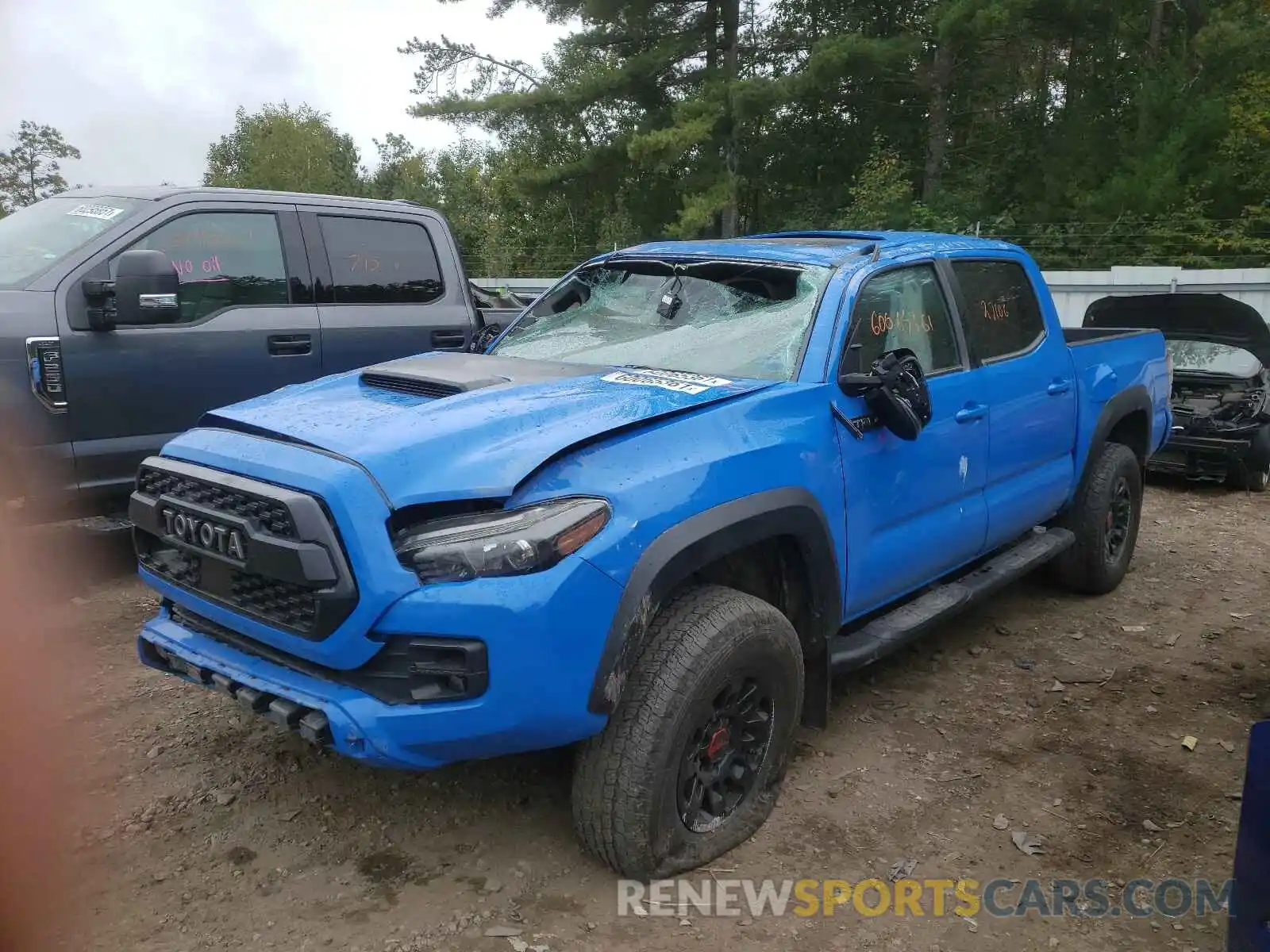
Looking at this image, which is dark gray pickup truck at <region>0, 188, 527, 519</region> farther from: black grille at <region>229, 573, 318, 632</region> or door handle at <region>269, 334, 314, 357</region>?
black grille at <region>229, 573, 318, 632</region>

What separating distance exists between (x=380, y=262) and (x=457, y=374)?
307 centimetres

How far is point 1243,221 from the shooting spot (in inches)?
564

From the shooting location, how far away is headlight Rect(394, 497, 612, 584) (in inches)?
92.6

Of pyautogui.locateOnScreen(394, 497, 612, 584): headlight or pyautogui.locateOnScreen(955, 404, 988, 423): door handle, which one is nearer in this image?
pyautogui.locateOnScreen(394, 497, 612, 584): headlight

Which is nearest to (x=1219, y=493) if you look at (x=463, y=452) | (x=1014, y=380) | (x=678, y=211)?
(x=1014, y=380)

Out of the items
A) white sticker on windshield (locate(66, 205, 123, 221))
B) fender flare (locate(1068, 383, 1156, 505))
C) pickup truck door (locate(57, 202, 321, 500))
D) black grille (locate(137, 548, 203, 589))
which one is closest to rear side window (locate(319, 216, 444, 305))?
pickup truck door (locate(57, 202, 321, 500))

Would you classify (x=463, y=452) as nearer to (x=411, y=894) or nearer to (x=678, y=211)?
(x=411, y=894)

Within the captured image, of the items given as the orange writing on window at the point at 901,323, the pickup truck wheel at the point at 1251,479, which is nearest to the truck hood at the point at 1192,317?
the pickup truck wheel at the point at 1251,479

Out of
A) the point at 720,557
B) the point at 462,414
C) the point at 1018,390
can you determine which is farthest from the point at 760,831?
the point at 1018,390

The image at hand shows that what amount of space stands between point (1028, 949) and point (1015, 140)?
20394 mm

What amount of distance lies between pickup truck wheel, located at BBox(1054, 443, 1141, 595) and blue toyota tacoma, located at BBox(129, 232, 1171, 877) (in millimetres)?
1156

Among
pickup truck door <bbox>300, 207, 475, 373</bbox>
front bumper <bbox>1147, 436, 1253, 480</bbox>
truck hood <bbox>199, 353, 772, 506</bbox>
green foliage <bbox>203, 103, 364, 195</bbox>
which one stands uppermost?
green foliage <bbox>203, 103, 364, 195</bbox>

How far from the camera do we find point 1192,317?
8.38 m

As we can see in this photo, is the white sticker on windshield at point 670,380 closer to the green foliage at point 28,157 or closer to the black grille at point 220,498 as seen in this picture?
the black grille at point 220,498
